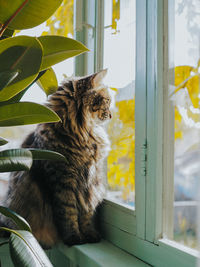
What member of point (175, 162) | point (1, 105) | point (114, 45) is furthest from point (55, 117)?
point (114, 45)

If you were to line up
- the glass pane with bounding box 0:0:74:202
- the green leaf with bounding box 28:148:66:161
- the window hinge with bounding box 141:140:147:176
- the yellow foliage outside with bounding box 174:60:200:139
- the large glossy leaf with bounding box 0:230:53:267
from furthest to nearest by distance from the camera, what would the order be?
the glass pane with bounding box 0:0:74:202 → the window hinge with bounding box 141:140:147:176 → the green leaf with bounding box 28:148:66:161 → the yellow foliage outside with bounding box 174:60:200:139 → the large glossy leaf with bounding box 0:230:53:267

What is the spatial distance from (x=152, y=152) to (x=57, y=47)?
1.60 feet

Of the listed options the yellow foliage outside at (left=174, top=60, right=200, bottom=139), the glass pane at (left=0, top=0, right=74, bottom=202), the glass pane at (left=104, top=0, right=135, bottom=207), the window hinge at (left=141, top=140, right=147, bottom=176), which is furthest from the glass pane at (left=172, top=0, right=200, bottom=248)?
the glass pane at (left=0, top=0, right=74, bottom=202)

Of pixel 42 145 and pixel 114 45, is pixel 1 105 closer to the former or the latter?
pixel 42 145

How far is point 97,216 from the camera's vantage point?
145 cm

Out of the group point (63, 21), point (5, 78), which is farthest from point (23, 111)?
point (63, 21)

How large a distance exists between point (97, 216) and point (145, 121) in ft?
1.95

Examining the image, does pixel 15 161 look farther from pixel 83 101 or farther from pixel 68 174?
pixel 83 101

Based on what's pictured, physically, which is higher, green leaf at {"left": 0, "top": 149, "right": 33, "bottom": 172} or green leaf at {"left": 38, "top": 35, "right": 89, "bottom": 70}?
green leaf at {"left": 38, "top": 35, "right": 89, "bottom": 70}

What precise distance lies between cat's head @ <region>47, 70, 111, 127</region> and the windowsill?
561 millimetres

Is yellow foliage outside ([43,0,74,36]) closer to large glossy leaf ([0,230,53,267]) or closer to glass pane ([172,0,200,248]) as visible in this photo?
glass pane ([172,0,200,248])

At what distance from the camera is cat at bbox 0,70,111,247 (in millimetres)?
1289

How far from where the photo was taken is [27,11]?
878mm

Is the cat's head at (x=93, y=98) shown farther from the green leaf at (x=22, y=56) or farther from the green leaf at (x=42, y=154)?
the green leaf at (x=22, y=56)
